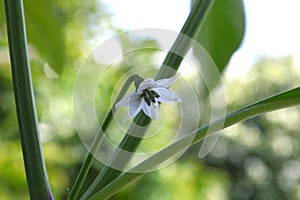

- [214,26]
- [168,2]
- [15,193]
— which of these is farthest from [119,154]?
[15,193]

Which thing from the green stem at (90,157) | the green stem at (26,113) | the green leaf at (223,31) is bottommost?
the green leaf at (223,31)

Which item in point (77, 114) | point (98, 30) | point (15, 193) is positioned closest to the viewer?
point (77, 114)

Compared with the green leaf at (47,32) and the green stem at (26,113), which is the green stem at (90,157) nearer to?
the green stem at (26,113)

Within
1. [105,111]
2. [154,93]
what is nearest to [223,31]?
Result: [154,93]

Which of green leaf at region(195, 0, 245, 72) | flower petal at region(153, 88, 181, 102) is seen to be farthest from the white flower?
green leaf at region(195, 0, 245, 72)

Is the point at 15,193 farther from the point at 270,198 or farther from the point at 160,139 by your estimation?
the point at 270,198

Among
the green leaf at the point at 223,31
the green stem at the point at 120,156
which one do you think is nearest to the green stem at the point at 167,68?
the green stem at the point at 120,156
